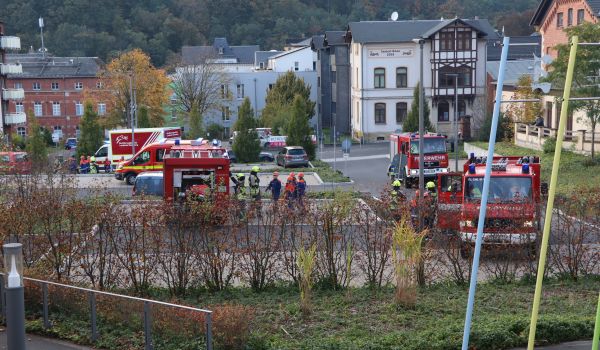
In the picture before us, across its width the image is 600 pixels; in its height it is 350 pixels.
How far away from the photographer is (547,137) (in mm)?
43219

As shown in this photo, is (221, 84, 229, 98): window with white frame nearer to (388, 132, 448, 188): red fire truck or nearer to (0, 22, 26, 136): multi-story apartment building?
(0, 22, 26, 136): multi-story apartment building

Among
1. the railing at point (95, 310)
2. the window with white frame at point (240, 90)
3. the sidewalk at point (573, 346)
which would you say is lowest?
the sidewalk at point (573, 346)

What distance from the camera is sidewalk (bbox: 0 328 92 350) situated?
42.0 feet

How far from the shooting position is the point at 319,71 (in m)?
76.6

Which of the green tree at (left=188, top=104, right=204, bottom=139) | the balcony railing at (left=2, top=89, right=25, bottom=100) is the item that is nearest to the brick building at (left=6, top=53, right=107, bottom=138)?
the balcony railing at (left=2, top=89, right=25, bottom=100)

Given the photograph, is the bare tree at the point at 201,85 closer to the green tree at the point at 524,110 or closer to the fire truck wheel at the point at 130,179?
the green tree at the point at 524,110

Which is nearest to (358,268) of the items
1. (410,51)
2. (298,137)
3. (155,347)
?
(155,347)

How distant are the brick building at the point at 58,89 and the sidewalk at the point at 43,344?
2802 inches

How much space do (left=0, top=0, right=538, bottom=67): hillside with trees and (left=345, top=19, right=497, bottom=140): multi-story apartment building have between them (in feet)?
121

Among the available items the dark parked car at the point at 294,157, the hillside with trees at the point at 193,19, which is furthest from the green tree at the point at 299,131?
the hillside with trees at the point at 193,19

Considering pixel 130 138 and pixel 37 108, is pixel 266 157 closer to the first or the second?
pixel 130 138

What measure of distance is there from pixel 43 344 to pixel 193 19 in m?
108

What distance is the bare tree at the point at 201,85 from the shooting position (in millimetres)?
73062

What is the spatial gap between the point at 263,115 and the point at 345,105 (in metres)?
9.16
